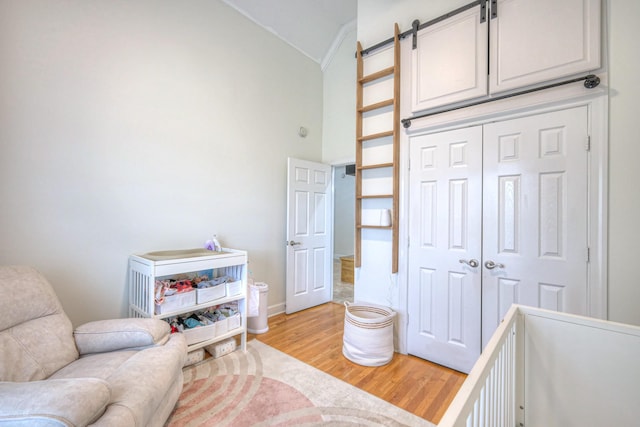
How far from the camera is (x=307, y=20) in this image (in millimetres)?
3607

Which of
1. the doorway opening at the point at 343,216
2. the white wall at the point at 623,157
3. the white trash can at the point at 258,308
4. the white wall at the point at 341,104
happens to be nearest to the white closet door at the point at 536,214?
the white wall at the point at 623,157

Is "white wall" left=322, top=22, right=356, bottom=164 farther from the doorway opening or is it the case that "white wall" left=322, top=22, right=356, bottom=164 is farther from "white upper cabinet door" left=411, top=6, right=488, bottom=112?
the doorway opening

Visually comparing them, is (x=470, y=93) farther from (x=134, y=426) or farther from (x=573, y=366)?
(x=134, y=426)

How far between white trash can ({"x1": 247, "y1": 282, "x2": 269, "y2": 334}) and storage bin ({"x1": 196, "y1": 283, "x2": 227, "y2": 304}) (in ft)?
1.56

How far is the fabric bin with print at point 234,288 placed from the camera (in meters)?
2.54

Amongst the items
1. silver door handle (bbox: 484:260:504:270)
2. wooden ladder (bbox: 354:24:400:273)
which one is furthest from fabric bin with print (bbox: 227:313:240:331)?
silver door handle (bbox: 484:260:504:270)

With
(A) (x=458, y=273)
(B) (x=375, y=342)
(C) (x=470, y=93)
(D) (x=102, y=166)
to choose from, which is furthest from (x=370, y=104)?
(D) (x=102, y=166)

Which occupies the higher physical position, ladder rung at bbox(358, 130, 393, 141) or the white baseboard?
ladder rung at bbox(358, 130, 393, 141)

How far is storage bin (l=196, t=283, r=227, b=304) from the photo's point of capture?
2.33 meters

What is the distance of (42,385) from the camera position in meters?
1.08

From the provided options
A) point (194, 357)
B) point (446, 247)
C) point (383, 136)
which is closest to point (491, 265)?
point (446, 247)

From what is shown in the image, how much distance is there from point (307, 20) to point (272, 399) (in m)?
4.19

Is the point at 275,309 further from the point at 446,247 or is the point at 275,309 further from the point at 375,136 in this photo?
the point at 375,136

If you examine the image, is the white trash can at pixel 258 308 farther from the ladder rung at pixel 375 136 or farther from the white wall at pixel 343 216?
the white wall at pixel 343 216
